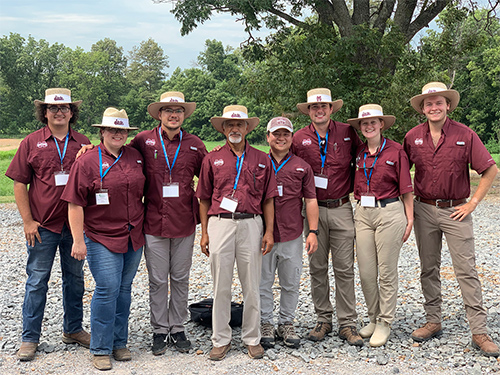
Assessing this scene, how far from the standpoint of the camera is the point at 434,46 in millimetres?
16625

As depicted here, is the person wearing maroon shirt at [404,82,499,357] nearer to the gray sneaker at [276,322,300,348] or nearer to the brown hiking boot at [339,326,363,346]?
the brown hiking boot at [339,326,363,346]

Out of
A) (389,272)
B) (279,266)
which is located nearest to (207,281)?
(279,266)

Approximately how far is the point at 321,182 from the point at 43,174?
9.74 ft

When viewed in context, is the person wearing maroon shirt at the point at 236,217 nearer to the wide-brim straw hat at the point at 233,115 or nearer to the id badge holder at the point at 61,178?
the wide-brim straw hat at the point at 233,115

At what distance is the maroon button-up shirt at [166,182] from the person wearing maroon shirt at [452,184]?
99.6 inches

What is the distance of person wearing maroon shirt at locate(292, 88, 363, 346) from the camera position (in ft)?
18.8

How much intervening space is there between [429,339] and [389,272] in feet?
3.31

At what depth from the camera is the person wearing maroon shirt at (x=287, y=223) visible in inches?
216

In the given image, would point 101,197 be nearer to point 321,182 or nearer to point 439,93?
point 321,182

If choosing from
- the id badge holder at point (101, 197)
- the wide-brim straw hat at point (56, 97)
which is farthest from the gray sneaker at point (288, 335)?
the wide-brim straw hat at point (56, 97)

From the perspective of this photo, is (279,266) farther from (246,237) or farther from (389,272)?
(389,272)

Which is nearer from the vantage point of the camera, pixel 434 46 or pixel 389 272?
pixel 389 272

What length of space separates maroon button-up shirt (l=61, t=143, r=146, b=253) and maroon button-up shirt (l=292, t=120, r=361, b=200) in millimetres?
1878

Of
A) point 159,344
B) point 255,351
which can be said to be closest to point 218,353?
point 255,351
